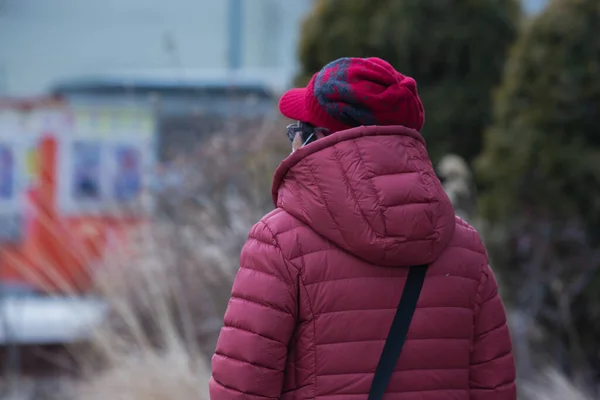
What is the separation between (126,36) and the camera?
12.8m

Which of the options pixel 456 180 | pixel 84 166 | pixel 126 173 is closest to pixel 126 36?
pixel 84 166

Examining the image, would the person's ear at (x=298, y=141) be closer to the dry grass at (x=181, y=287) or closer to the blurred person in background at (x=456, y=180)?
the dry grass at (x=181, y=287)

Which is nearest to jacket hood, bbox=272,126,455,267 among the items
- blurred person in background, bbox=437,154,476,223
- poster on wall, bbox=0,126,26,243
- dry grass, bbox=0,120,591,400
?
dry grass, bbox=0,120,591,400

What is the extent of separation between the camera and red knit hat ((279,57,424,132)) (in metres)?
1.80

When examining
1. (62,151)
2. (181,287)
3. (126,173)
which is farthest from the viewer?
(62,151)

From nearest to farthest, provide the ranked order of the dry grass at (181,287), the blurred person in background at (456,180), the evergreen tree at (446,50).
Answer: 1. the dry grass at (181,287)
2. the blurred person in background at (456,180)
3. the evergreen tree at (446,50)

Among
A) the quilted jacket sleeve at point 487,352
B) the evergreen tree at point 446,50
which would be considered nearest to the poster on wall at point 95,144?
the evergreen tree at point 446,50

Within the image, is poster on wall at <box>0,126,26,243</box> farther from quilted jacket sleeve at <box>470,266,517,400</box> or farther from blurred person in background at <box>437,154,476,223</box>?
quilted jacket sleeve at <box>470,266,517,400</box>

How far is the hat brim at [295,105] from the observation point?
1861 millimetres

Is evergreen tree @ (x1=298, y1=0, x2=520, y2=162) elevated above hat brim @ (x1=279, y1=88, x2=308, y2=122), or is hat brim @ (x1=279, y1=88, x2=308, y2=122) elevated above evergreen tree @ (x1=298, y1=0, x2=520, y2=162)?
hat brim @ (x1=279, y1=88, x2=308, y2=122)

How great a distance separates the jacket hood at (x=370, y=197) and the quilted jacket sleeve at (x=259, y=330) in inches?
5.0

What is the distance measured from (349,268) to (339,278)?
0.10ft

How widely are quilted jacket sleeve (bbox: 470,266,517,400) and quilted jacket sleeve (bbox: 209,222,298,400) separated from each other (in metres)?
0.49

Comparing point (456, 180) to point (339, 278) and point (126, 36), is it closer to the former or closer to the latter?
point (339, 278)
